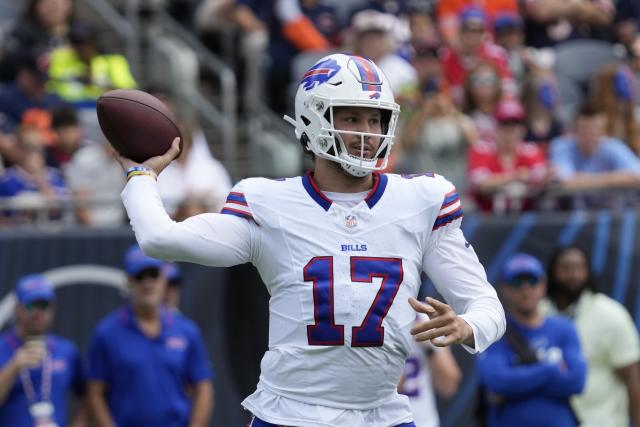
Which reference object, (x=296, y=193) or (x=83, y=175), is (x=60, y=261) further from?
(x=296, y=193)

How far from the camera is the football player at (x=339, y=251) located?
13.3 feet

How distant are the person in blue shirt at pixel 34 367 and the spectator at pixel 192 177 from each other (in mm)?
1261

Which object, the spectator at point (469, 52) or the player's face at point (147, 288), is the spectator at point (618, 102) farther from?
the player's face at point (147, 288)

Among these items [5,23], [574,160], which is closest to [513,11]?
[574,160]

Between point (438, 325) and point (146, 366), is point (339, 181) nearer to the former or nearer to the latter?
point (438, 325)

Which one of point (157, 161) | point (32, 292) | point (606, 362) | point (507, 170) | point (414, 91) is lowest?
point (606, 362)

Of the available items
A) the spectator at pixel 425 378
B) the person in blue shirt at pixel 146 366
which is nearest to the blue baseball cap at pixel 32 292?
the person in blue shirt at pixel 146 366

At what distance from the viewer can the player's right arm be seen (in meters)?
4.00

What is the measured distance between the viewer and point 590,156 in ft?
29.1

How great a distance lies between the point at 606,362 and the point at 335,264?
12.8 feet

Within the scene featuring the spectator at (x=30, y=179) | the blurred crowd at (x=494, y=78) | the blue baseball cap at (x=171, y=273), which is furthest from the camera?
the blurred crowd at (x=494, y=78)

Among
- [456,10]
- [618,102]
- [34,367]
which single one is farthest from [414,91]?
[34,367]

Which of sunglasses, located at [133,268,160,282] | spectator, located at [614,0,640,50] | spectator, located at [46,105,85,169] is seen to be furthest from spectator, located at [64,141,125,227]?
spectator, located at [614,0,640,50]

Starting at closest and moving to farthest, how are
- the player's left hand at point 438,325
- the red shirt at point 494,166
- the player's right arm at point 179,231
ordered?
the player's left hand at point 438,325, the player's right arm at point 179,231, the red shirt at point 494,166
